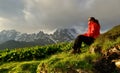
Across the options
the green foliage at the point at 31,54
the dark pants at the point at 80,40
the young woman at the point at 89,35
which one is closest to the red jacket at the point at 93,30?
the young woman at the point at 89,35

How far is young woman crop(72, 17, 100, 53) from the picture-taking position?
1881cm

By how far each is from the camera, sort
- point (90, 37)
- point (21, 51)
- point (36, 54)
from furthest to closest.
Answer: point (21, 51) < point (36, 54) < point (90, 37)

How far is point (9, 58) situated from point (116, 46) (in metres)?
12.6

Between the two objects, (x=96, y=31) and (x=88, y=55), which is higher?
(x=96, y=31)

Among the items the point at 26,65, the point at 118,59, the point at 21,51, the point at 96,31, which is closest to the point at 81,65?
the point at 118,59

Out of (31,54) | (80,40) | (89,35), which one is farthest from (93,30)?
(31,54)

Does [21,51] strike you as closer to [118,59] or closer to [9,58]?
[9,58]

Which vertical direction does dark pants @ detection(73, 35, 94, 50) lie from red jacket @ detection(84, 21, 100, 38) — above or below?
below

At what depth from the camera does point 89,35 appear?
19.5m

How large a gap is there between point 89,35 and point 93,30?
15.5 inches

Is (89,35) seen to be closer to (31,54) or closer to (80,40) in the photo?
(80,40)

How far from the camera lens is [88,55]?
17500mm

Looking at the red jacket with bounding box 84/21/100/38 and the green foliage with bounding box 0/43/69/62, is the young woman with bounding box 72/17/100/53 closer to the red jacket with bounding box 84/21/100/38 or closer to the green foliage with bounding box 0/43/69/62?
the red jacket with bounding box 84/21/100/38

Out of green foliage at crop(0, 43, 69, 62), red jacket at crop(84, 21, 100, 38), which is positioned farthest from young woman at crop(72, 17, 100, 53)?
green foliage at crop(0, 43, 69, 62)
